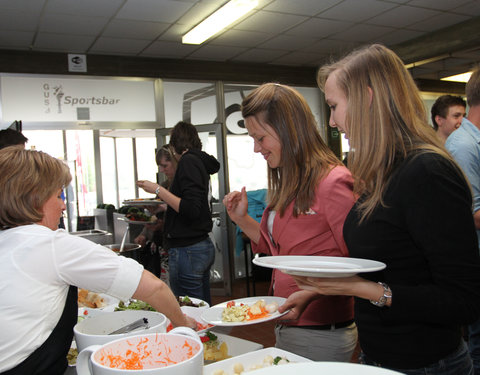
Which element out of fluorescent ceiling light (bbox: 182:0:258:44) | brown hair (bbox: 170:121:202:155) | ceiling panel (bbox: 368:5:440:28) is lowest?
brown hair (bbox: 170:121:202:155)

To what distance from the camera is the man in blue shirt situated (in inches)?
81.9

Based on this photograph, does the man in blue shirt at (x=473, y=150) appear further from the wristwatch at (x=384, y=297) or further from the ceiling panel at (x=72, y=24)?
the ceiling panel at (x=72, y=24)

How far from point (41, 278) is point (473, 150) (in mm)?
1899

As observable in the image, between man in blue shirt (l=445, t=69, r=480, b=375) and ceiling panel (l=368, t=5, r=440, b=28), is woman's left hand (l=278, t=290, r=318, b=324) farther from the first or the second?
ceiling panel (l=368, t=5, r=440, b=28)

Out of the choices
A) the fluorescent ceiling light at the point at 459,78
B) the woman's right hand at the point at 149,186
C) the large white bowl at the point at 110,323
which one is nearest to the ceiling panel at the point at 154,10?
the woman's right hand at the point at 149,186

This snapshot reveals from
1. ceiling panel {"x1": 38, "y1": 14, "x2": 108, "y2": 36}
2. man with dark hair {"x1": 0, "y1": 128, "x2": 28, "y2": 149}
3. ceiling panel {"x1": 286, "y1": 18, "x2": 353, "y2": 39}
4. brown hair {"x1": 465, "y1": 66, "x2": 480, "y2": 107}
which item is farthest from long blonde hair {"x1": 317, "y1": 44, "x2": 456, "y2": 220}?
ceiling panel {"x1": 286, "y1": 18, "x2": 353, "y2": 39}

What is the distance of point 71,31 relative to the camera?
14.2ft

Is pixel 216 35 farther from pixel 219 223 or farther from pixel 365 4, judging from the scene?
pixel 219 223

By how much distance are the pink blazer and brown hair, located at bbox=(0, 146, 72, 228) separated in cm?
73

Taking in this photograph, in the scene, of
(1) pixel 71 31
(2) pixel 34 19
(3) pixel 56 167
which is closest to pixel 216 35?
(1) pixel 71 31

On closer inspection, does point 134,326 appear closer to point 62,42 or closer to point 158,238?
point 158,238

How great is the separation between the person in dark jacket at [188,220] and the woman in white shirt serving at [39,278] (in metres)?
1.72

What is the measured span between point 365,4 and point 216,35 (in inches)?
61.0

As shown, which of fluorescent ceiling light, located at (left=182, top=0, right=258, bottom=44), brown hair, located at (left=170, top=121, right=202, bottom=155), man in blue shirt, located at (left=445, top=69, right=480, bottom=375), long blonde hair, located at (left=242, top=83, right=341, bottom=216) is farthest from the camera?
fluorescent ceiling light, located at (left=182, top=0, right=258, bottom=44)
